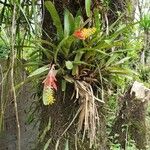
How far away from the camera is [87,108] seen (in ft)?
6.72

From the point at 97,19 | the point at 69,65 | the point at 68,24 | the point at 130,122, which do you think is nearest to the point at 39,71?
the point at 69,65

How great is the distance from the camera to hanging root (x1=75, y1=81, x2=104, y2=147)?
2045mm

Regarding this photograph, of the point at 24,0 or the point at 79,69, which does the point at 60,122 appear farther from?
the point at 24,0

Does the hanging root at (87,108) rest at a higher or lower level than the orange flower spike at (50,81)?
lower

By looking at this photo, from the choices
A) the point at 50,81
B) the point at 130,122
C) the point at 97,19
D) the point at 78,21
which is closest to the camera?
the point at 50,81

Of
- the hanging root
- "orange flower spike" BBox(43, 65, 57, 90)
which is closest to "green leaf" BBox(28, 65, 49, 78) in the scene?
"orange flower spike" BBox(43, 65, 57, 90)

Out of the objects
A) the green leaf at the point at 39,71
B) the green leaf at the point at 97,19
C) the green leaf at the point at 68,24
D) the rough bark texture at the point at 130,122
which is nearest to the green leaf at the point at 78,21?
the green leaf at the point at 68,24

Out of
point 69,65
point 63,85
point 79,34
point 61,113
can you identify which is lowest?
point 61,113

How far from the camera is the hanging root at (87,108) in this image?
204 centimetres

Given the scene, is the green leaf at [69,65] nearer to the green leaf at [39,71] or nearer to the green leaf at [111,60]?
the green leaf at [39,71]

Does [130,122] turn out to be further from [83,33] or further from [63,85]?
[83,33]

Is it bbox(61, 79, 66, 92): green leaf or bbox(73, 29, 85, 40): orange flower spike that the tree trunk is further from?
bbox(73, 29, 85, 40): orange flower spike

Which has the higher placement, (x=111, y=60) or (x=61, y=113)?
(x=111, y=60)

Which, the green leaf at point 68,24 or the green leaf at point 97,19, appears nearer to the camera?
the green leaf at point 68,24
